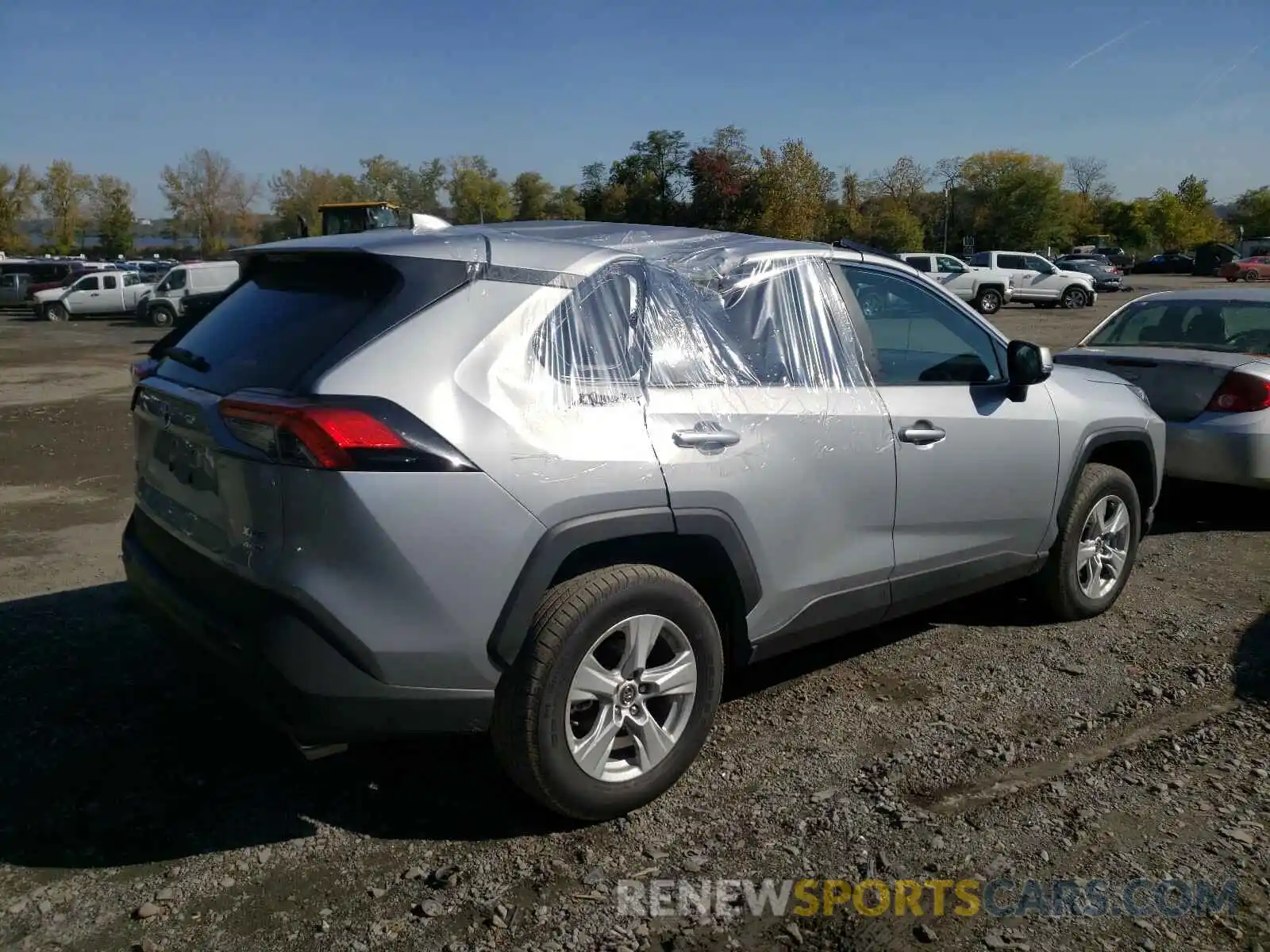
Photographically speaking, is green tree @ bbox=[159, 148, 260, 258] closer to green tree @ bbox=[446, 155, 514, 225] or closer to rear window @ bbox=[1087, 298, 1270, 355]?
green tree @ bbox=[446, 155, 514, 225]

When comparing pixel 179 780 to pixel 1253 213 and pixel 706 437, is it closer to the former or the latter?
pixel 706 437

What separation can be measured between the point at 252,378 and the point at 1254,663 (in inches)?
164

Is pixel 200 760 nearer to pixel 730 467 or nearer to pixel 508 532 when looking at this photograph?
pixel 508 532

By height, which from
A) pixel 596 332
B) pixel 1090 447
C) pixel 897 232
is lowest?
pixel 1090 447

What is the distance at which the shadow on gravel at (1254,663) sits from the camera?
4.20 meters

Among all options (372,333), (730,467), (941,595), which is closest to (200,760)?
(372,333)

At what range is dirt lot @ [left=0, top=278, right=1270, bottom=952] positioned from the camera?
2750mm

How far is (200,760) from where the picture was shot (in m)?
3.56

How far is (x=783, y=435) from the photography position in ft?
11.4

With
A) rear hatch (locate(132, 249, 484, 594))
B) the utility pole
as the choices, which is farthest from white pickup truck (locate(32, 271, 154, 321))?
the utility pole

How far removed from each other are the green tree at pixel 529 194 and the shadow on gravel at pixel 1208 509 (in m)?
55.4

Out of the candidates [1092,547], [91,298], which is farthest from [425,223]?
[91,298]

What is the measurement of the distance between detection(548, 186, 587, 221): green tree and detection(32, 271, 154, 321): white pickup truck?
1556cm

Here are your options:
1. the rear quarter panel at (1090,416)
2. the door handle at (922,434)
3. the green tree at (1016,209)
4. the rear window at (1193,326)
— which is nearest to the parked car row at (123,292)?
the rear window at (1193,326)
